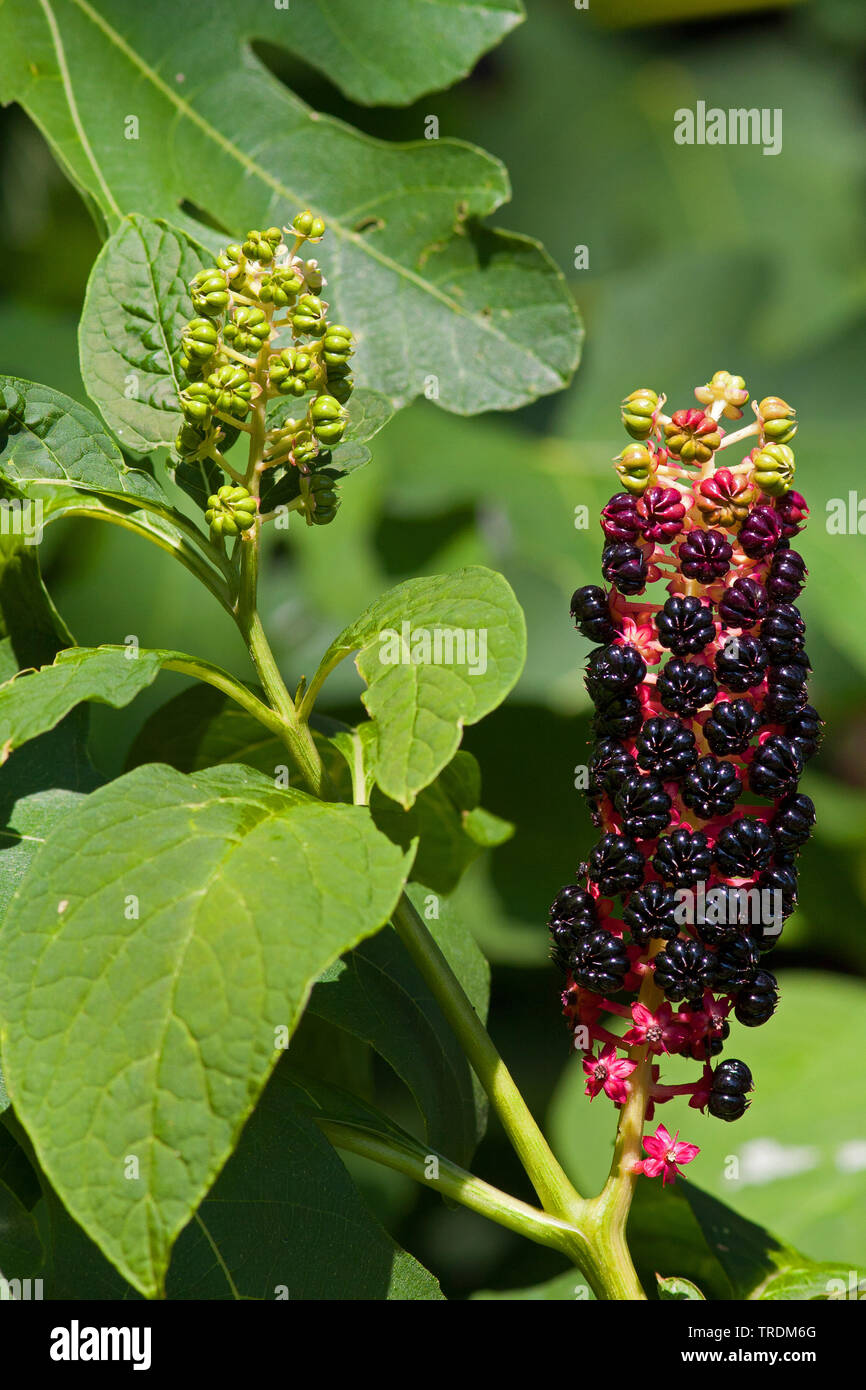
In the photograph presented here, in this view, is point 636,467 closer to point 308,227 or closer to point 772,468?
point 772,468

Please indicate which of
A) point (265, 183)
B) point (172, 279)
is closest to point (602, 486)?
point (265, 183)

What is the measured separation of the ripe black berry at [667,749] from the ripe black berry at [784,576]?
117mm

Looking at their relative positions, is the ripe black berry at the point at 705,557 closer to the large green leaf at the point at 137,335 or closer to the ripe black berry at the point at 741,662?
the ripe black berry at the point at 741,662

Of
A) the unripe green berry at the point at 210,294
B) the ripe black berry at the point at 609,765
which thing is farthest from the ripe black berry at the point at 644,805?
the unripe green berry at the point at 210,294

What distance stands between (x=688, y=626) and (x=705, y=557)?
2.0 inches

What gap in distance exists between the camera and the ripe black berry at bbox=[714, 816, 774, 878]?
91 cm

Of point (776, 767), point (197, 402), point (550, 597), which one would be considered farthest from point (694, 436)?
point (550, 597)

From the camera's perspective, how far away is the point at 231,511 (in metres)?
0.92

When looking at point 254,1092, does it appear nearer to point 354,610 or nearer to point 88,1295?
point 88,1295

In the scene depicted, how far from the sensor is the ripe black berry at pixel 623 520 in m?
0.94

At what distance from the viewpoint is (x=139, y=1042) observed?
729 millimetres

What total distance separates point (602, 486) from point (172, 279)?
4.36 ft

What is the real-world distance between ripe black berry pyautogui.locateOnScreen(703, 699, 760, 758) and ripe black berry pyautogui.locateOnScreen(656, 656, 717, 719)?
0.01 m

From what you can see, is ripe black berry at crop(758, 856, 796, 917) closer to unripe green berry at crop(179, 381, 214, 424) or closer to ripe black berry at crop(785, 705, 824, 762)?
ripe black berry at crop(785, 705, 824, 762)
